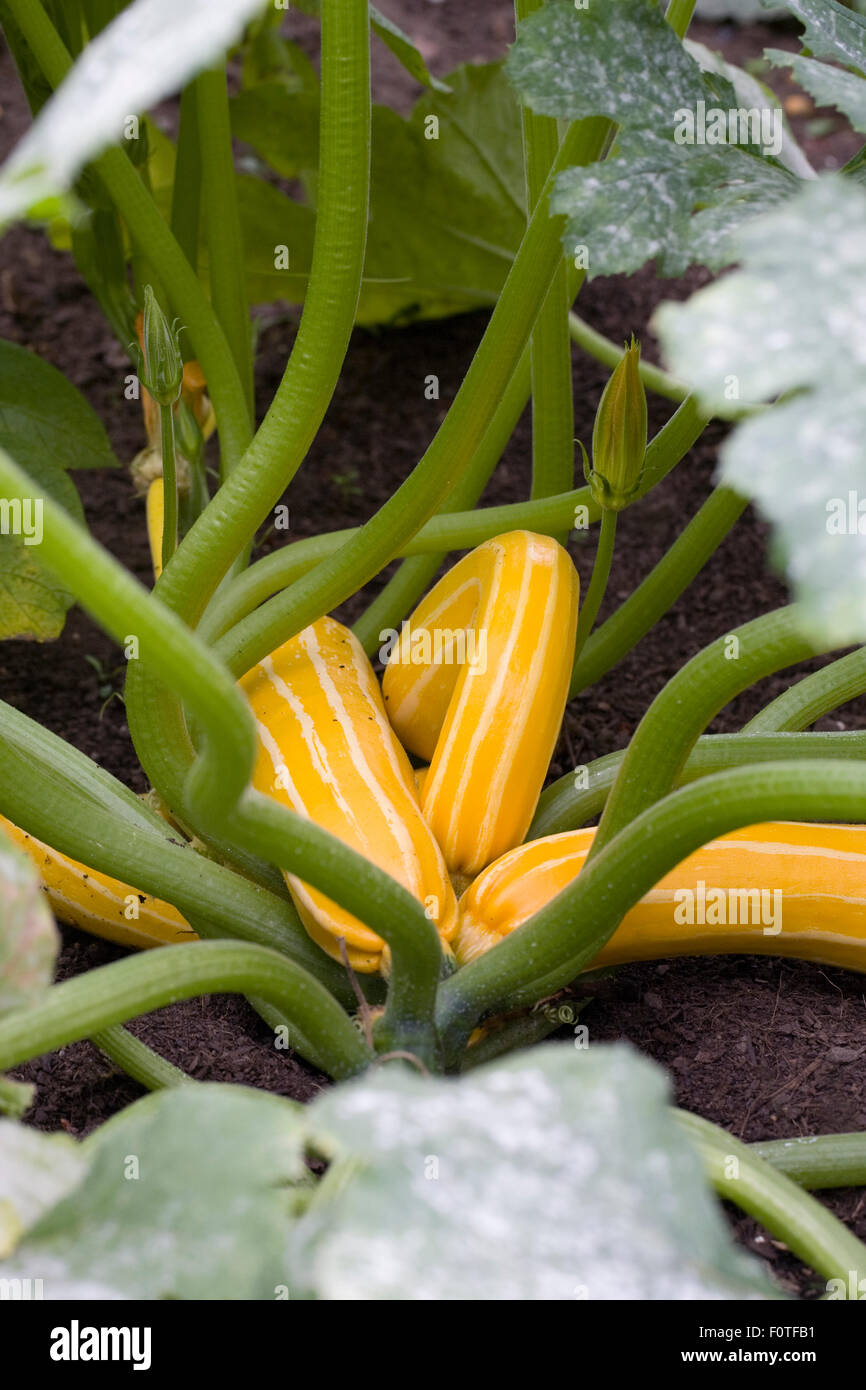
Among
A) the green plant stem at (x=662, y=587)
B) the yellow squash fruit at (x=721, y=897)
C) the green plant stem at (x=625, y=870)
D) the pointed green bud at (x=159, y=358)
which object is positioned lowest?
the green plant stem at (x=625, y=870)

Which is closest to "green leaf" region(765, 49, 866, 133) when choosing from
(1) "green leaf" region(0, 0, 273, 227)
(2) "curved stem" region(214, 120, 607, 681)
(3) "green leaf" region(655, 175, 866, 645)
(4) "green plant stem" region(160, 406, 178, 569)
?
(2) "curved stem" region(214, 120, 607, 681)

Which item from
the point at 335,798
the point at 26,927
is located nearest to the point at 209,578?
the point at 335,798

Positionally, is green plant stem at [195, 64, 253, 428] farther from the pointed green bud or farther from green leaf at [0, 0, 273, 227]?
green leaf at [0, 0, 273, 227]

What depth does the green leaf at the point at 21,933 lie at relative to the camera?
712 millimetres

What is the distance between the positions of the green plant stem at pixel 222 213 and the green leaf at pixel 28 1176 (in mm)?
944

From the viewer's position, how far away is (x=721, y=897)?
132cm

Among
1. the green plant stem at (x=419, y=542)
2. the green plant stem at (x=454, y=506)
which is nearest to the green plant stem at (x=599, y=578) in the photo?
the green plant stem at (x=419, y=542)

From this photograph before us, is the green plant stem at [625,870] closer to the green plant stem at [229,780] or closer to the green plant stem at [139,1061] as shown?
the green plant stem at [229,780]

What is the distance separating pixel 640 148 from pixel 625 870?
54 centimetres

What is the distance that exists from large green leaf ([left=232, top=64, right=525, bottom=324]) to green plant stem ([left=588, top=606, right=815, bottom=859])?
3.53ft

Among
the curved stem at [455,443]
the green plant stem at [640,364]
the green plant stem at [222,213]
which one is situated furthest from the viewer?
the green plant stem at [640,364]

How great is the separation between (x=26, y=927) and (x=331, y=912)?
1.82 ft

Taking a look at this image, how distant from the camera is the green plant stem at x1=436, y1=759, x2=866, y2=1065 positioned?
2.81ft
